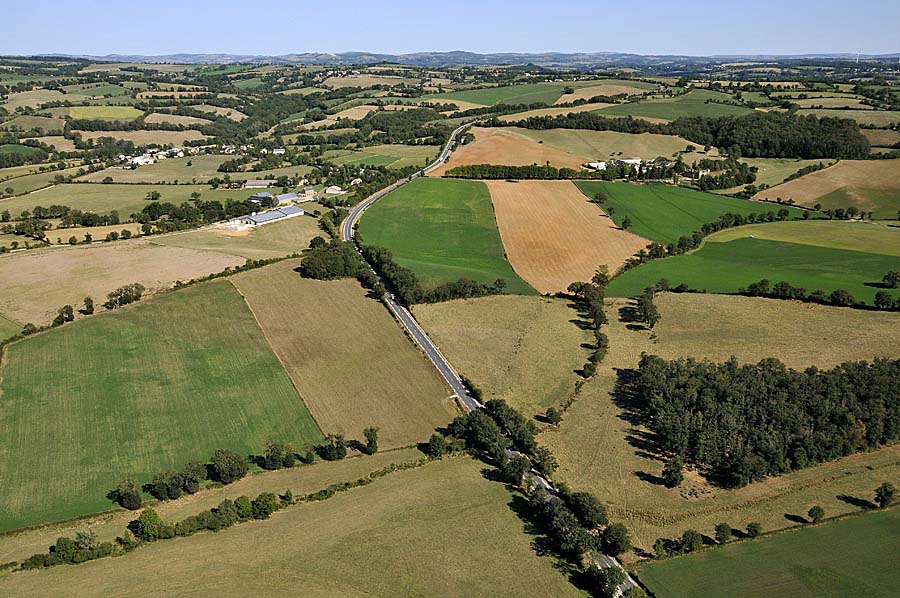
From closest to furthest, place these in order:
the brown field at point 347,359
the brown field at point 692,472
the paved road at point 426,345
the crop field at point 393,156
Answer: the brown field at point 692,472, the brown field at point 347,359, the paved road at point 426,345, the crop field at point 393,156

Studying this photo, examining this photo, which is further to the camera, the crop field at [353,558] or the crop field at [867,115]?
the crop field at [867,115]

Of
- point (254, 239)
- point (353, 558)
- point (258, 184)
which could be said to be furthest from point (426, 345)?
point (258, 184)

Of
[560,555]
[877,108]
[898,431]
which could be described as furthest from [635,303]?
[877,108]

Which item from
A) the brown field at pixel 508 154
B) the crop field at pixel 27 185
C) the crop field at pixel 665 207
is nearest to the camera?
the crop field at pixel 665 207

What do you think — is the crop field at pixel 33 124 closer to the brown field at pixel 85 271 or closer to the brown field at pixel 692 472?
the brown field at pixel 85 271

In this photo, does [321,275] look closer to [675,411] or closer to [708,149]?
[675,411]

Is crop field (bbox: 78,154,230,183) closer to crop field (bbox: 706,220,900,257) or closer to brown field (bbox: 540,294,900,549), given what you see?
brown field (bbox: 540,294,900,549)

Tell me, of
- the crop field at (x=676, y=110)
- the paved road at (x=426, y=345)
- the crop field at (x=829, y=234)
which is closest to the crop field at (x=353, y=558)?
the paved road at (x=426, y=345)
